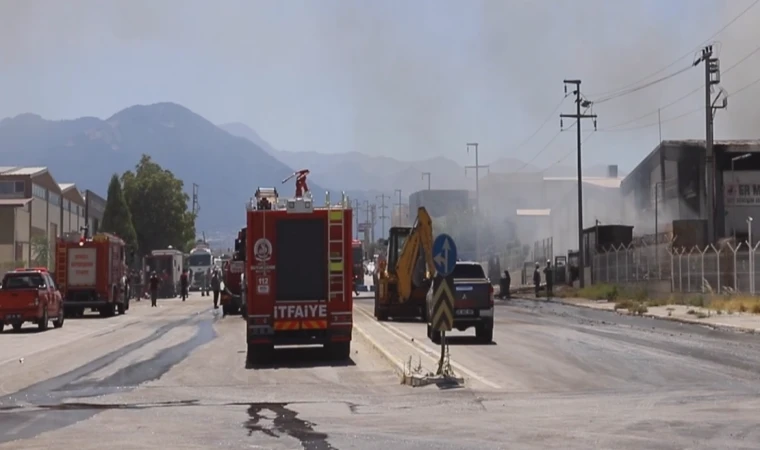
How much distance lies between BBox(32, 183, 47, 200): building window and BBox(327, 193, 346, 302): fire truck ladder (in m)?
62.7

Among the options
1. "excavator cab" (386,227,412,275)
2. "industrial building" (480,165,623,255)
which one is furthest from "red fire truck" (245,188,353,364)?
"industrial building" (480,165,623,255)

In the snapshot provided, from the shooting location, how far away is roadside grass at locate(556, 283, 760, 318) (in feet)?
133

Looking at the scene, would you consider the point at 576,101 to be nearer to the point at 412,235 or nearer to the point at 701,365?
the point at 412,235

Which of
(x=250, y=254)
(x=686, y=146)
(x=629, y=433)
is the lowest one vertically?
(x=629, y=433)

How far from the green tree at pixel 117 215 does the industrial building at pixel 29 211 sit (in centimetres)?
412

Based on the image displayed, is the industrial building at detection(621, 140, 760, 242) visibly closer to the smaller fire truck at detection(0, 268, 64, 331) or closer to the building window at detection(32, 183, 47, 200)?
the smaller fire truck at detection(0, 268, 64, 331)

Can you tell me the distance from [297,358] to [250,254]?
3.14m

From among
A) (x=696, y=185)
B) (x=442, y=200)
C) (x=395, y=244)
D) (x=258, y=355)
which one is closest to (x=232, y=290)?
(x=395, y=244)

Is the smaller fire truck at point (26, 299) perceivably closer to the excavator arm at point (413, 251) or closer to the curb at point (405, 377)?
the excavator arm at point (413, 251)

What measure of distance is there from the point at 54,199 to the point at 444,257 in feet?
246

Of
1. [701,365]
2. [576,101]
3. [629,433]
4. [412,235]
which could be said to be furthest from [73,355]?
[576,101]

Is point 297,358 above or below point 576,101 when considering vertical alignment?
below

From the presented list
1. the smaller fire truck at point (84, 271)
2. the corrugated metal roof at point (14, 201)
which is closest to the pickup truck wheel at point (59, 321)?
the smaller fire truck at point (84, 271)

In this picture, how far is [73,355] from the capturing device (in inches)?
1000
